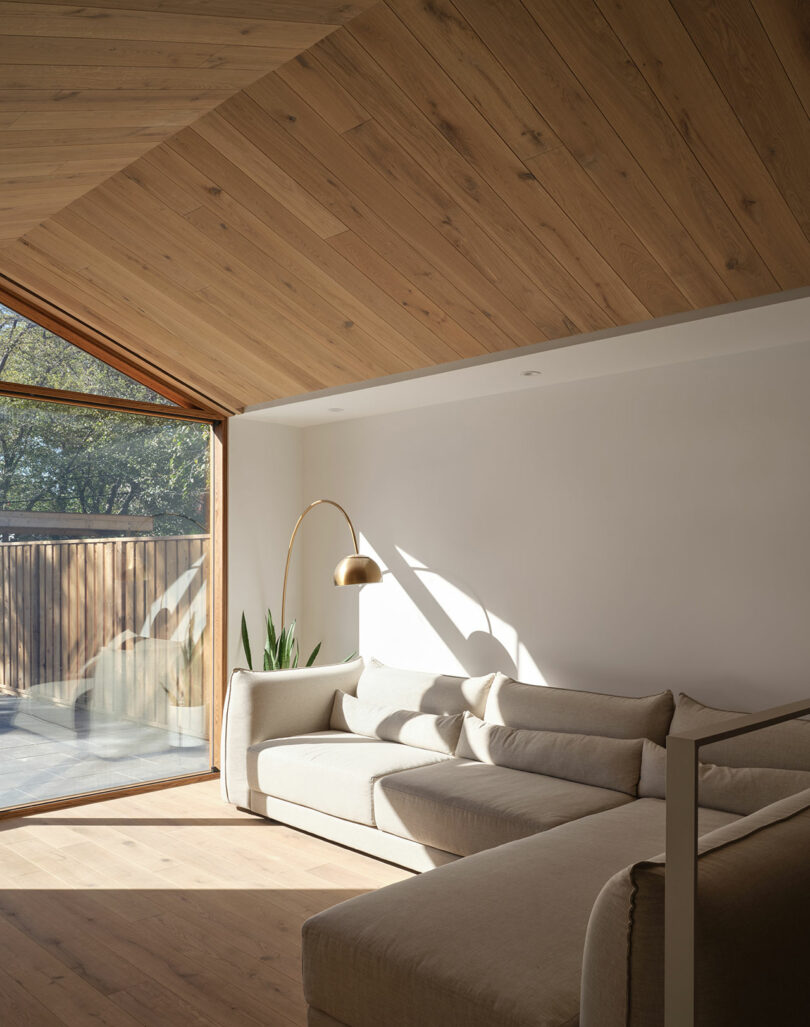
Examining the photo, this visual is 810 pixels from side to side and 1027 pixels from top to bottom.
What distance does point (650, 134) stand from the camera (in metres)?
2.64

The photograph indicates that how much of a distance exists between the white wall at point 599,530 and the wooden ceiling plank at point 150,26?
238 cm

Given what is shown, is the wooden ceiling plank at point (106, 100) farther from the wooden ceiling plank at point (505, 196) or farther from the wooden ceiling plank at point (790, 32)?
the wooden ceiling plank at point (790, 32)

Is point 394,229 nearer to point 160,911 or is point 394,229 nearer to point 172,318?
point 172,318

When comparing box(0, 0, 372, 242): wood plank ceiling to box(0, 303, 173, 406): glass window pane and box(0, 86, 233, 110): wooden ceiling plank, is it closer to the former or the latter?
box(0, 86, 233, 110): wooden ceiling plank

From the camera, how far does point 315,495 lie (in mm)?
5895

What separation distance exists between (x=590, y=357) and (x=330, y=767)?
2.24m

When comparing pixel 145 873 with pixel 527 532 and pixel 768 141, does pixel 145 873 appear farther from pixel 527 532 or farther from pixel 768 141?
pixel 768 141

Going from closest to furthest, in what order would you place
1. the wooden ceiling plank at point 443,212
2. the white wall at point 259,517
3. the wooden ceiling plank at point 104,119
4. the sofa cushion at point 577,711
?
the wooden ceiling plank at point 104,119 → the wooden ceiling plank at point 443,212 → the sofa cushion at point 577,711 → the white wall at point 259,517

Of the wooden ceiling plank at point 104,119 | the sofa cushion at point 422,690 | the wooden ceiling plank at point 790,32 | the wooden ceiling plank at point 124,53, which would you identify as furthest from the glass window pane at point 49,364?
the wooden ceiling plank at point 790,32

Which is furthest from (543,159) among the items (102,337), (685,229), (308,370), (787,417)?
(102,337)

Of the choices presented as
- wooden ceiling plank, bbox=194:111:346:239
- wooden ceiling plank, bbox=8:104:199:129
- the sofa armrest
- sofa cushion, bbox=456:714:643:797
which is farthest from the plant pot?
wooden ceiling plank, bbox=8:104:199:129

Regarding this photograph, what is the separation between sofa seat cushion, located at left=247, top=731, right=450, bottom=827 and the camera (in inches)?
154

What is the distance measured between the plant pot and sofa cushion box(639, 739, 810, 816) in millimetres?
3037

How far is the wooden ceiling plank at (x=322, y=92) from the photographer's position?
2756mm
